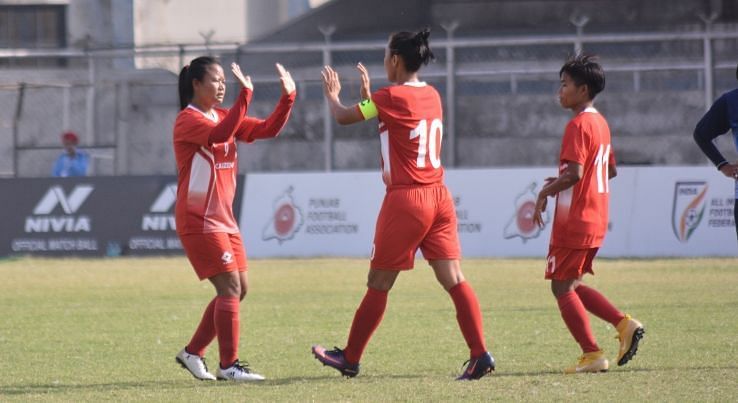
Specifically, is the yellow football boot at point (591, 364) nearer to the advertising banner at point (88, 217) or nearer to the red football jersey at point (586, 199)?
the red football jersey at point (586, 199)

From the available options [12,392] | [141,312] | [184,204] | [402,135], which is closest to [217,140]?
[184,204]

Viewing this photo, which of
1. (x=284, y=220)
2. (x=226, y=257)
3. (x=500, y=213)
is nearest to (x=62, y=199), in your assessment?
(x=284, y=220)

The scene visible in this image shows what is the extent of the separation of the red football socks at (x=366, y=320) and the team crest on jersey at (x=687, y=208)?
38.1 ft

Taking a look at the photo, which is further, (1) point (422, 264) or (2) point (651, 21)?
(2) point (651, 21)

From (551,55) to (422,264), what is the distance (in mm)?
5476

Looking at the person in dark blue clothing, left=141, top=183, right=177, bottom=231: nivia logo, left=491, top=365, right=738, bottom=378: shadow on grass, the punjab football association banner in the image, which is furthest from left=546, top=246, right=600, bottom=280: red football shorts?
left=141, top=183, right=177, bottom=231: nivia logo

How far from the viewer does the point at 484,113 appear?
2219cm

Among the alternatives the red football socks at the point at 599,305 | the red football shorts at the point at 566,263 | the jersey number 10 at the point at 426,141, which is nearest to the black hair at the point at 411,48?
the jersey number 10 at the point at 426,141

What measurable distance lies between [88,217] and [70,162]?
1.35 meters

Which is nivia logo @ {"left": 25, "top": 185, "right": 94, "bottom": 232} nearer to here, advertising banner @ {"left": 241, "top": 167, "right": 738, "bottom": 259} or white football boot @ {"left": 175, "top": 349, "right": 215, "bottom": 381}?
advertising banner @ {"left": 241, "top": 167, "right": 738, "bottom": 259}

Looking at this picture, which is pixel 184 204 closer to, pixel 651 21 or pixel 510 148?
pixel 510 148

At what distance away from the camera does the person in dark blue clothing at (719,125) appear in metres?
8.61

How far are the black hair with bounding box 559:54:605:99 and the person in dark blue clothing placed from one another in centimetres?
102

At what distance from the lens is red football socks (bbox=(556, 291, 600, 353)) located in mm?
7961
